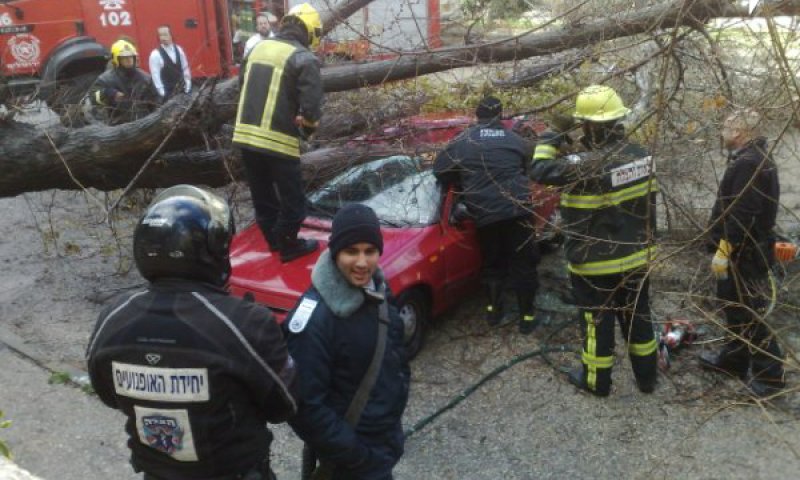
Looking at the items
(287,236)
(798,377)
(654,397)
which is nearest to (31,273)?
(287,236)

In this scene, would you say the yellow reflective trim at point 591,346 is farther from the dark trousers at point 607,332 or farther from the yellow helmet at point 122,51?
the yellow helmet at point 122,51

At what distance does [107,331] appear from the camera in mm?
1869

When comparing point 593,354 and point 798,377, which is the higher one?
point 593,354

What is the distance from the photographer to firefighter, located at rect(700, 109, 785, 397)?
3875mm

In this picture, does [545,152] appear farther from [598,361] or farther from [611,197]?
[598,361]

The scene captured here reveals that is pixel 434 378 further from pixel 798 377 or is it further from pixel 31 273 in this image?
pixel 31 273

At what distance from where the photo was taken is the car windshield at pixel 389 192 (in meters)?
5.13

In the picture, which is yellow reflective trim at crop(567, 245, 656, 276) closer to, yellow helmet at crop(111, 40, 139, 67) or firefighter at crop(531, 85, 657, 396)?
firefighter at crop(531, 85, 657, 396)

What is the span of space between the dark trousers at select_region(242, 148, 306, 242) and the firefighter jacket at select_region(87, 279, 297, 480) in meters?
2.82

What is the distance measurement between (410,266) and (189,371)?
9.60 ft

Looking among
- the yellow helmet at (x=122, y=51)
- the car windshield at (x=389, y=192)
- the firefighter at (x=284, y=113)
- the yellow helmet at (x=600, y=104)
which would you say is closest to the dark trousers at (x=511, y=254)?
the car windshield at (x=389, y=192)

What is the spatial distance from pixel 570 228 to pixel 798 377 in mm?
1816

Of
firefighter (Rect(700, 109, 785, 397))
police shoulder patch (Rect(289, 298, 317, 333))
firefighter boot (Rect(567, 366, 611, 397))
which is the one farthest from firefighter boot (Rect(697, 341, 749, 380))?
police shoulder patch (Rect(289, 298, 317, 333))

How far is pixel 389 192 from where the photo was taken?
534 cm
